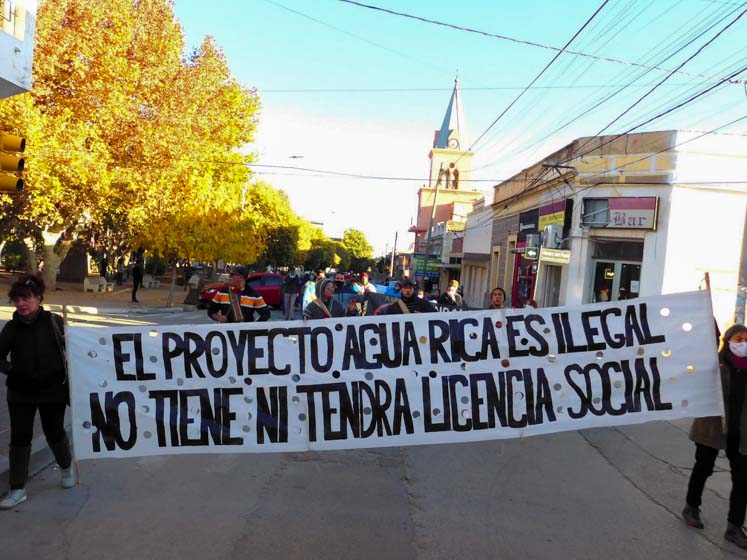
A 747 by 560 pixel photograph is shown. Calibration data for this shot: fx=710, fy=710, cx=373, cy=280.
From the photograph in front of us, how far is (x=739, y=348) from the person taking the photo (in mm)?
5199

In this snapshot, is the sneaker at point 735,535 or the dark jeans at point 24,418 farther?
the dark jeans at point 24,418

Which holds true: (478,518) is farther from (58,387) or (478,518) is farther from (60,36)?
(60,36)

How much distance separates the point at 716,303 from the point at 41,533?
19.4m

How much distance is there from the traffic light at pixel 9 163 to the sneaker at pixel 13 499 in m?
3.50

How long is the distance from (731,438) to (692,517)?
0.69 metres

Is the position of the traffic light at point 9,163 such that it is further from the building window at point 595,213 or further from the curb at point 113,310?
the building window at point 595,213

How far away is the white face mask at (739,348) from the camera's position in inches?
204

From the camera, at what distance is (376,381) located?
5859 mm

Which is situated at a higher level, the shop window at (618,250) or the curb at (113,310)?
the shop window at (618,250)

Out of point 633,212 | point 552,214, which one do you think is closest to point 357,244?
point 552,214

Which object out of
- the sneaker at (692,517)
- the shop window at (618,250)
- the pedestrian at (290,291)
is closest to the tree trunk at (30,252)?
the pedestrian at (290,291)

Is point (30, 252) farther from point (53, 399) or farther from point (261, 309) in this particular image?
point (53, 399)

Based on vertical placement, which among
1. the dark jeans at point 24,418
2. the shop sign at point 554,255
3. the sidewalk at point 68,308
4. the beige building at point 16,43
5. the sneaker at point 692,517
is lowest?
the sidewalk at point 68,308

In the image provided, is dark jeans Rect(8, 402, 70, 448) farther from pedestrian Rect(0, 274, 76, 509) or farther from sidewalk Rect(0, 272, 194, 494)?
sidewalk Rect(0, 272, 194, 494)
